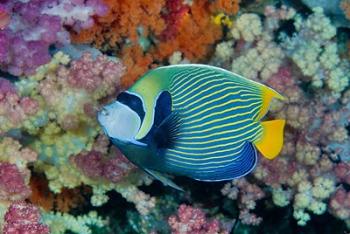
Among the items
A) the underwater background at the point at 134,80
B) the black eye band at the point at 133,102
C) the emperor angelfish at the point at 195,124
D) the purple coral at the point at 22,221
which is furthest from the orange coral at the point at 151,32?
the purple coral at the point at 22,221

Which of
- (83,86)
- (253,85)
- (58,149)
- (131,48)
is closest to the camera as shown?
(253,85)

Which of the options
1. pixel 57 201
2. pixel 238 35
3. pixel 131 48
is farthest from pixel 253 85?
pixel 57 201

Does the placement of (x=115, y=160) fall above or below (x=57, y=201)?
above

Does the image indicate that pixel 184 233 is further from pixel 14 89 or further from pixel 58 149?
pixel 14 89

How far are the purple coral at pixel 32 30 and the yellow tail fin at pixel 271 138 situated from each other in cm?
116

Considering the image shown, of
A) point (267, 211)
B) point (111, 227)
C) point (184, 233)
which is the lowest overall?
point (111, 227)

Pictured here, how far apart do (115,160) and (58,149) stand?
1.19 ft

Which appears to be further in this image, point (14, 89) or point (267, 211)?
point (267, 211)

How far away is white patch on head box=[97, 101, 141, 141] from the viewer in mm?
2289

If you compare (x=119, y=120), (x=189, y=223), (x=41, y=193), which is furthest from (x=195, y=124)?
(x=41, y=193)

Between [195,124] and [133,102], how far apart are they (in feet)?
1.23

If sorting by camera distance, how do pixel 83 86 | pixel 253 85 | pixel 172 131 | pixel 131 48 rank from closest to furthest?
pixel 172 131 → pixel 253 85 → pixel 83 86 → pixel 131 48

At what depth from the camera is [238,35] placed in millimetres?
3375

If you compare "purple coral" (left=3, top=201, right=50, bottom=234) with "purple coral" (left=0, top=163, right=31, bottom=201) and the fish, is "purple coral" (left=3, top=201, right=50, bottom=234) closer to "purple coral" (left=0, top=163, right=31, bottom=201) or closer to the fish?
"purple coral" (left=0, top=163, right=31, bottom=201)
